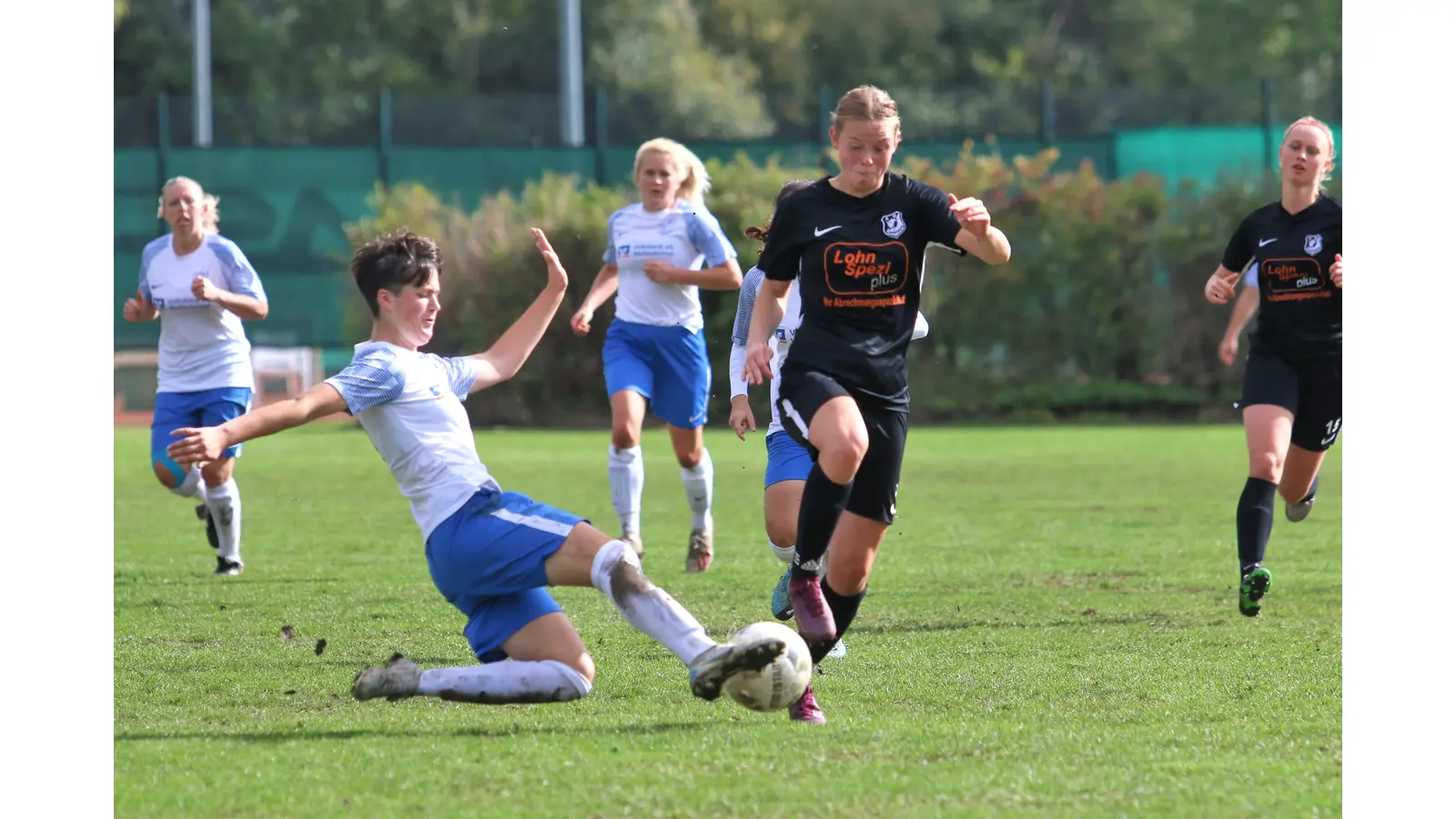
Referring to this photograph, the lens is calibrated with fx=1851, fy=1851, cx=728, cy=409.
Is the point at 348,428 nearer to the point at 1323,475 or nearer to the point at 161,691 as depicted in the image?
the point at 1323,475

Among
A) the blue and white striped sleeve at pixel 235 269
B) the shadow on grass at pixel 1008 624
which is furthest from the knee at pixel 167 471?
the shadow on grass at pixel 1008 624

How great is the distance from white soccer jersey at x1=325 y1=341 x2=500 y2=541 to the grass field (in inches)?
26.3

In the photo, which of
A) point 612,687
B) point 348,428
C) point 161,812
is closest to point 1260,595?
point 612,687

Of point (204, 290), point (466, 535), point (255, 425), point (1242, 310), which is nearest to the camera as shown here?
point (255, 425)

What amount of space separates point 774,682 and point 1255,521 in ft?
10.8

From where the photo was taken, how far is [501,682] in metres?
5.23

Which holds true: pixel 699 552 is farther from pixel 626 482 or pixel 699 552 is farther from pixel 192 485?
pixel 192 485

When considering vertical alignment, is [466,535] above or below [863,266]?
below

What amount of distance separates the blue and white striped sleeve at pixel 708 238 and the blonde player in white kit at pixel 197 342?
2.25m

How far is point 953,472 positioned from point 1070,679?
373 inches

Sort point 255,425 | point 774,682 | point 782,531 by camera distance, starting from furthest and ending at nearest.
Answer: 1. point 782,531
2. point 774,682
3. point 255,425

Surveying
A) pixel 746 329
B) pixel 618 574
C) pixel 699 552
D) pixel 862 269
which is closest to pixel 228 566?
pixel 699 552

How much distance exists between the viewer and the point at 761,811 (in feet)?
13.7

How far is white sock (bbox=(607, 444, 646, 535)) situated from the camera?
31.7 feet
